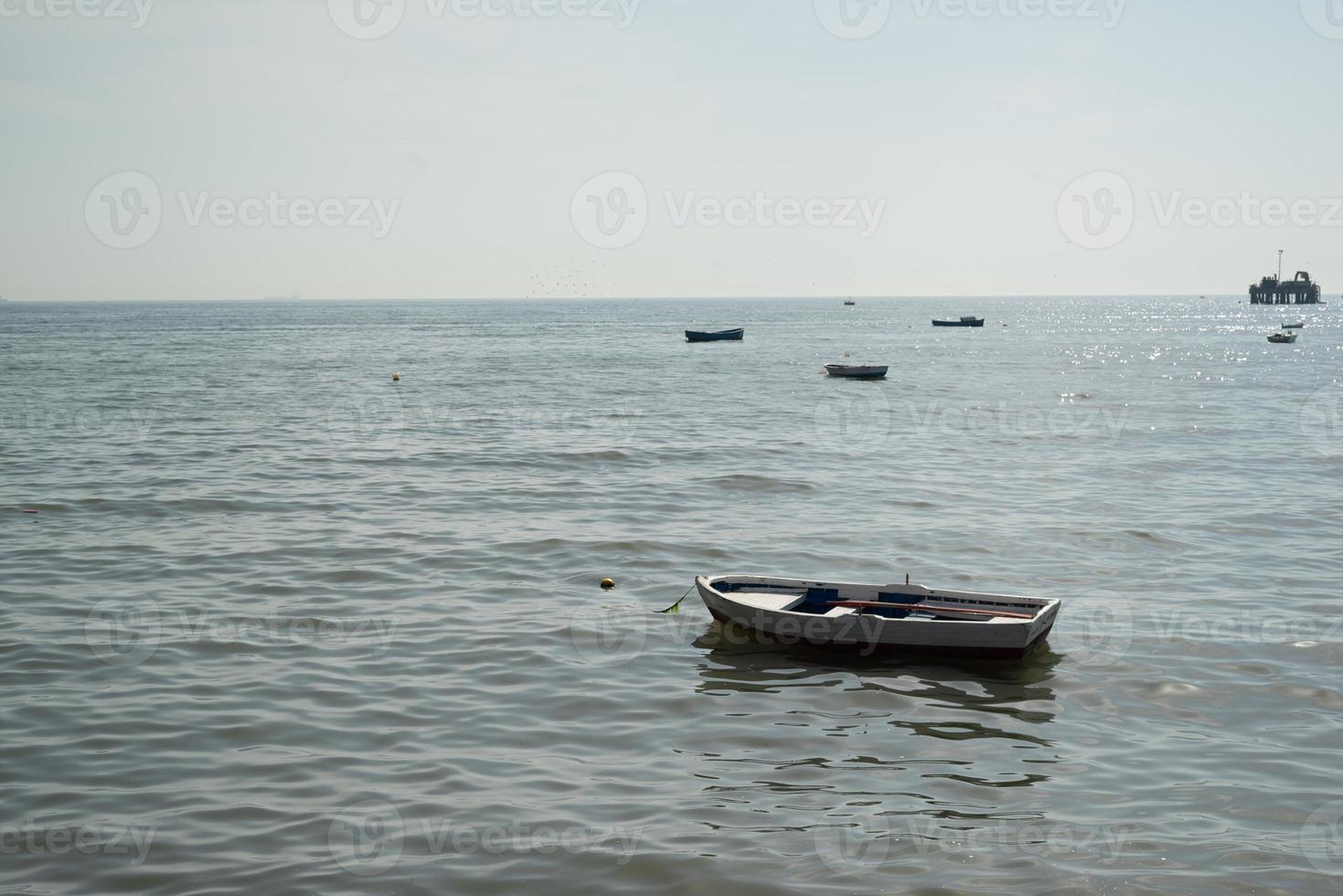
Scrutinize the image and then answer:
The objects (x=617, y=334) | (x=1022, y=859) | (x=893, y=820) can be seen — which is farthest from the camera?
(x=617, y=334)

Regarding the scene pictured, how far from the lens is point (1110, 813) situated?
1169cm

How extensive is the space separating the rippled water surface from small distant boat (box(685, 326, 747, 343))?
83.3 m

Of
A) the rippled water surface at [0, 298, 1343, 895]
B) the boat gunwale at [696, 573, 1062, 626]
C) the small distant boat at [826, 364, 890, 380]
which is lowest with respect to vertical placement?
the rippled water surface at [0, 298, 1343, 895]

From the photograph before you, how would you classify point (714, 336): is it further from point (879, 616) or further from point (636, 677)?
point (636, 677)

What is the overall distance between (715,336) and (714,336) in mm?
162

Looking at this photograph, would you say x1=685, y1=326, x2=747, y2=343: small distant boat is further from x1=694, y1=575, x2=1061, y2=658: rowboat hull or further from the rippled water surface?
x1=694, y1=575, x2=1061, y2=658: rowboat hull

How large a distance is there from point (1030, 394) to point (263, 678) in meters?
57.2

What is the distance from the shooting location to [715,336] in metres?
124

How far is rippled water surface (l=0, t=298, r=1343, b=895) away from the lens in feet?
35.7

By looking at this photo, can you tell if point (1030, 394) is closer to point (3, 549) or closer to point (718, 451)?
point (718, 451)

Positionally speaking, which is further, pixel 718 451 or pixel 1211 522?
pixel 718 451

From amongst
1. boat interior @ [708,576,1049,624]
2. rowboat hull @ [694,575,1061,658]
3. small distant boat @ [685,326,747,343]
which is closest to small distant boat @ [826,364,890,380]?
small distant boat @ [685,326,747,343]

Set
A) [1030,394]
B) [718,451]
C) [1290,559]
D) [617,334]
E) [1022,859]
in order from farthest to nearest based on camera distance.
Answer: [617,334] → [1030,394] → [718,451] → [1290,559] → [1022,859]

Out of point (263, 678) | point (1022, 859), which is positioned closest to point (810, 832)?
point (1022, 859)
